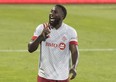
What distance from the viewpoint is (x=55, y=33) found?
734 centimetres

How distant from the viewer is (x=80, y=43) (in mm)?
18797

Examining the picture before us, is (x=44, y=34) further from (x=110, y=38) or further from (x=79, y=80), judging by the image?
(x=110, y=38)

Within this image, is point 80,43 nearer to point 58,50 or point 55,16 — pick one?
point 58,50

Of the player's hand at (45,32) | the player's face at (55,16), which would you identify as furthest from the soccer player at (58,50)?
the player's hand at (45,32)

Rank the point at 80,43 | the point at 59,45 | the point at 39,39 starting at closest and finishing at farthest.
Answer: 1. the point at 39,39
2. the point at 59,45
3. the point at 80,43

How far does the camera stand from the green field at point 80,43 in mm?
13266

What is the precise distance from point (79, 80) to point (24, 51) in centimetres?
468

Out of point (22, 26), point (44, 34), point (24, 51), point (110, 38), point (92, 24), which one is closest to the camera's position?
point (44, 34)

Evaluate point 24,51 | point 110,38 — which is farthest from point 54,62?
point 110,38

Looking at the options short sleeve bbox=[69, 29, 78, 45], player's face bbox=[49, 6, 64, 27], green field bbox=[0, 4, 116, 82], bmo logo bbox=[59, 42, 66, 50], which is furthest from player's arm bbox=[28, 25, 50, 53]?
green field bbox=[0, 4, 116, 82]

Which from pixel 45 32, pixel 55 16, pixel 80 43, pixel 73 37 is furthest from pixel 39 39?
pixel 80 43

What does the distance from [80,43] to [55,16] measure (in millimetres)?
11680

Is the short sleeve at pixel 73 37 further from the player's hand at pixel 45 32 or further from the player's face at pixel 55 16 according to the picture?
the player's hand at pixel 45 32

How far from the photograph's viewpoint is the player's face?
7.07 meters
